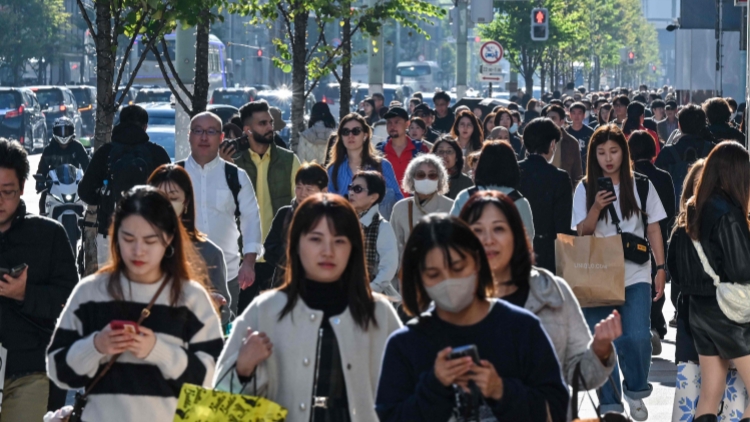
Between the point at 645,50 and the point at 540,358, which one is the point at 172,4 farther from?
the point at 645,50

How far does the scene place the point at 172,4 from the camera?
10.5m

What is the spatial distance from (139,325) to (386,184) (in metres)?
5.60

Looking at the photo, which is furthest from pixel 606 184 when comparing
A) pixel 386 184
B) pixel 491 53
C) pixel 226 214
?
pixel 491 53

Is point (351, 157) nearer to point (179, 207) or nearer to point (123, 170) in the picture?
point (123, 170)

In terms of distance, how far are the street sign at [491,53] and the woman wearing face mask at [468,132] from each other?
1826 cm

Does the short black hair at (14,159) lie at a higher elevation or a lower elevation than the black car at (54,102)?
lower

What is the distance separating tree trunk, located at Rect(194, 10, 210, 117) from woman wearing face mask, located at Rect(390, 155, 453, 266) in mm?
4365

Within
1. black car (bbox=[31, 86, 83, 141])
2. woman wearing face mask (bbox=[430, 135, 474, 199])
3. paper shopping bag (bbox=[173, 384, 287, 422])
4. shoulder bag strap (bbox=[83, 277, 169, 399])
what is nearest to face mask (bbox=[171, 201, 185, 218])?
shoulder bag strap (bbox=[83, 277, 169, 399])

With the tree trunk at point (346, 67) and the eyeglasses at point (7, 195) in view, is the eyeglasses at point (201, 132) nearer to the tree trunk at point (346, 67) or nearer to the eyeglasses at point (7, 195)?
the eyeglasses at point (7, 195)

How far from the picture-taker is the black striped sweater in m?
4.64

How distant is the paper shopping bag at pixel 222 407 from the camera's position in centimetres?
413

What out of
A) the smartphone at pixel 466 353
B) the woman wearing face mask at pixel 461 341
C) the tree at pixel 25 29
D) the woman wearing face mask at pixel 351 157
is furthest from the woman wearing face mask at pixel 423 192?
the tree at pixel 25 29

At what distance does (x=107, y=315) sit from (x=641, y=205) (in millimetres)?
4435

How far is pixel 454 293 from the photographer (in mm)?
3781
